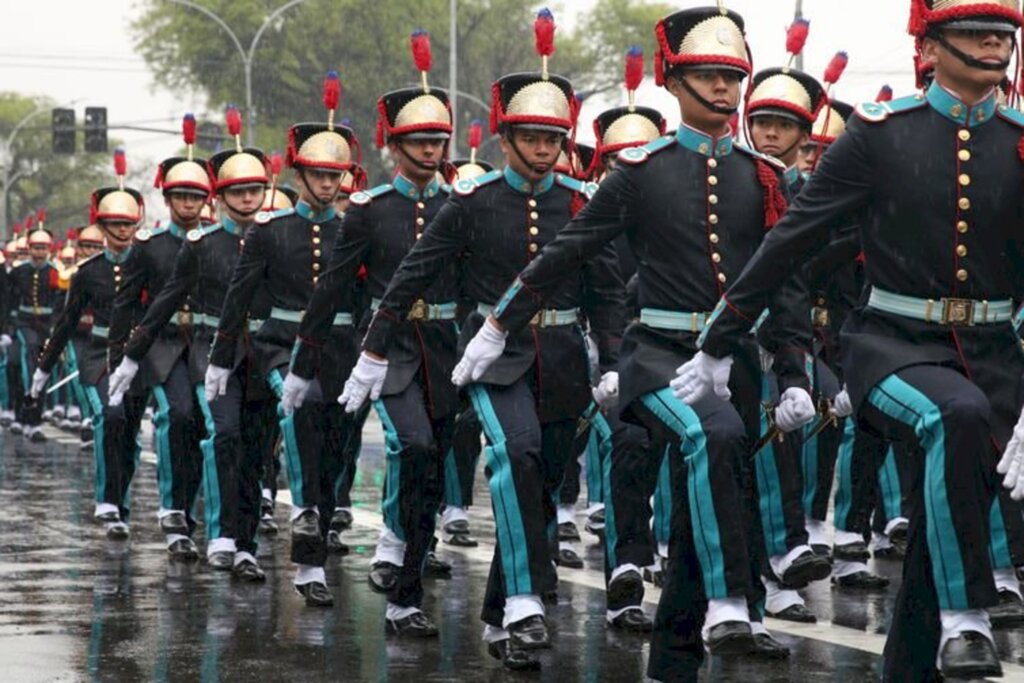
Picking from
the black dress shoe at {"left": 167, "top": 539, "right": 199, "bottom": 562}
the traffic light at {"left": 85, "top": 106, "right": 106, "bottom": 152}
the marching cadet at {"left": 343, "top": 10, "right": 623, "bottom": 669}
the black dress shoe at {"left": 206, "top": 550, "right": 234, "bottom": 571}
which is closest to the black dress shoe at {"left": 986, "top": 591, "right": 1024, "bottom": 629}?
the marching cadet at {"left": 343, "top": 10, "right": 623, "bottom": 669}

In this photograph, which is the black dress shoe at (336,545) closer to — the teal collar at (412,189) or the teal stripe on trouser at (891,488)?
the teal collar at (412,189)

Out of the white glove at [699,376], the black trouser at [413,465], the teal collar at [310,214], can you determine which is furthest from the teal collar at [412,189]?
the white glove at [699,376]

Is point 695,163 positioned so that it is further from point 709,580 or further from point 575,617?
point 575,617

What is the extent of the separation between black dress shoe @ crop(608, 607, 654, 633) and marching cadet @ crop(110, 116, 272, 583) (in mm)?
2822

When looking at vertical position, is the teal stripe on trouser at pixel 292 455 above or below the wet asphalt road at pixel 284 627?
above

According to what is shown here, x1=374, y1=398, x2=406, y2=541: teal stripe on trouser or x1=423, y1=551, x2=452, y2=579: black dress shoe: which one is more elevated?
x1=374, y1=398, x2=406, y2=541: teal stripe on trouser

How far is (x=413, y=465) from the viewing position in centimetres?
950

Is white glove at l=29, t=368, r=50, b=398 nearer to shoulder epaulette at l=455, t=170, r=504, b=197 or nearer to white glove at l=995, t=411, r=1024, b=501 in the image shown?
shoulder epaulette at l=455, t=170, r=504, b=197

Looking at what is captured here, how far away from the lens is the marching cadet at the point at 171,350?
13.0 metres

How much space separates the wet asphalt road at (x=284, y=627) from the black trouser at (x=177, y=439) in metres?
0.32

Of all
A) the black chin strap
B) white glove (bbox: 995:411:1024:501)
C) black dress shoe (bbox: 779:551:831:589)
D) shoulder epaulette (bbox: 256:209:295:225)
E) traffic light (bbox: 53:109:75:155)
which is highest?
traffic light (bbox: 53:109:75:155)

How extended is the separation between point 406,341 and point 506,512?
1.53 m

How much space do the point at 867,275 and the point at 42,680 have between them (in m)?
3.21

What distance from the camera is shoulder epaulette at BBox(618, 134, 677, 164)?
7955 millimetres
